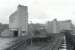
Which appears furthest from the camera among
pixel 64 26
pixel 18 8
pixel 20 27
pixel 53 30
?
pixel 64 26

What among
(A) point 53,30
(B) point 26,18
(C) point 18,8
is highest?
(C) point 18,8

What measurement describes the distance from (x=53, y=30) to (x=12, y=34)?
65.9 m

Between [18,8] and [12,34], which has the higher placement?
[18,8]

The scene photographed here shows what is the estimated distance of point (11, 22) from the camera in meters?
53.2

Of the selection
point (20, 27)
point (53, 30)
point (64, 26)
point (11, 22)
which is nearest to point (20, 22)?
point (20, 27)

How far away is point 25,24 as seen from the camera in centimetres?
4906

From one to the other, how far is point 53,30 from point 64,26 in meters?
37.3

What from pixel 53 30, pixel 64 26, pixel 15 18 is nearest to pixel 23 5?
pixel 15 18

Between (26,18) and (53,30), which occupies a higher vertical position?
(26,18)

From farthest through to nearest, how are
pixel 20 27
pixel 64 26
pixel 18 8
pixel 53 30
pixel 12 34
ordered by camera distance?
pixel 64 26
pixel 53 30
pixel 18 8
pixel 20 27
pixel 12 34

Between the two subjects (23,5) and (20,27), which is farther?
(23,5)

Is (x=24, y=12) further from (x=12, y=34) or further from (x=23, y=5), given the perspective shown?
(x=12, y=34)

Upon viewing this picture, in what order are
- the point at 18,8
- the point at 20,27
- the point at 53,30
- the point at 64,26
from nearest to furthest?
1. the point at 20,27
2. the point at 18,8
3. the point at 53,30
4. the point at 64,26

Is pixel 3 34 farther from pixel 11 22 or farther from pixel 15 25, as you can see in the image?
pixel 11 22
